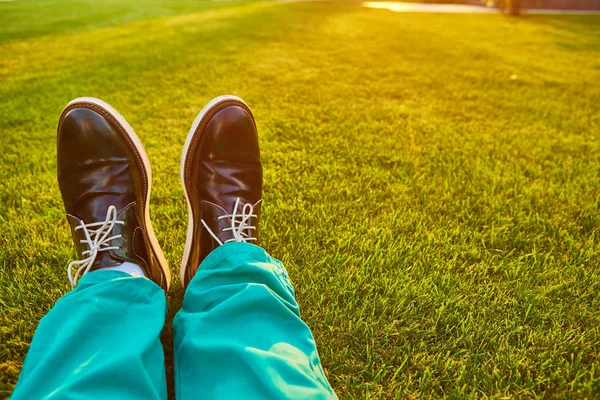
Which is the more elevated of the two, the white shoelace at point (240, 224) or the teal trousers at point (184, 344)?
the white shoelace at point (240, 224)

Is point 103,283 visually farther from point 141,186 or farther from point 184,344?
point 141,186

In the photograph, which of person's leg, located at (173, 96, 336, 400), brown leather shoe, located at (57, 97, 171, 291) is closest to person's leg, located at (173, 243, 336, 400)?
person's leg, located at (173, 96, 336, 400)

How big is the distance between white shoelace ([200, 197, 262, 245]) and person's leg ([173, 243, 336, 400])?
0.21 metres

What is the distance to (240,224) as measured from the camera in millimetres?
1300

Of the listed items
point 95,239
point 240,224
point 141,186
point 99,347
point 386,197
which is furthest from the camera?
point 386,197

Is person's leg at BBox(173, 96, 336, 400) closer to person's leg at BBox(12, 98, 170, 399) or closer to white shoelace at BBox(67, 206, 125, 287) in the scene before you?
person's leg at BBox(12, 98, 170, 399)

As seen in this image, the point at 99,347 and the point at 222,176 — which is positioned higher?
the point at 222,176

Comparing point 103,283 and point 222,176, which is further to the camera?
point 222,176

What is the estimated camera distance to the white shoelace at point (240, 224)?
49.9 inches

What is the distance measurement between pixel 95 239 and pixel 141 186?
29 cm

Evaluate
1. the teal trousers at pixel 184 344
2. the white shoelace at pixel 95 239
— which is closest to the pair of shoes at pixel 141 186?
the white shoelace at pixel 95 239

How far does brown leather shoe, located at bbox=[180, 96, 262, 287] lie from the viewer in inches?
51.3

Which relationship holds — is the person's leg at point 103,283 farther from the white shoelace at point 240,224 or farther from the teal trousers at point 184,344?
the white shoelace at point 240,224

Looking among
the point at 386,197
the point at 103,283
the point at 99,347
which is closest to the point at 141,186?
the point at 103,283
